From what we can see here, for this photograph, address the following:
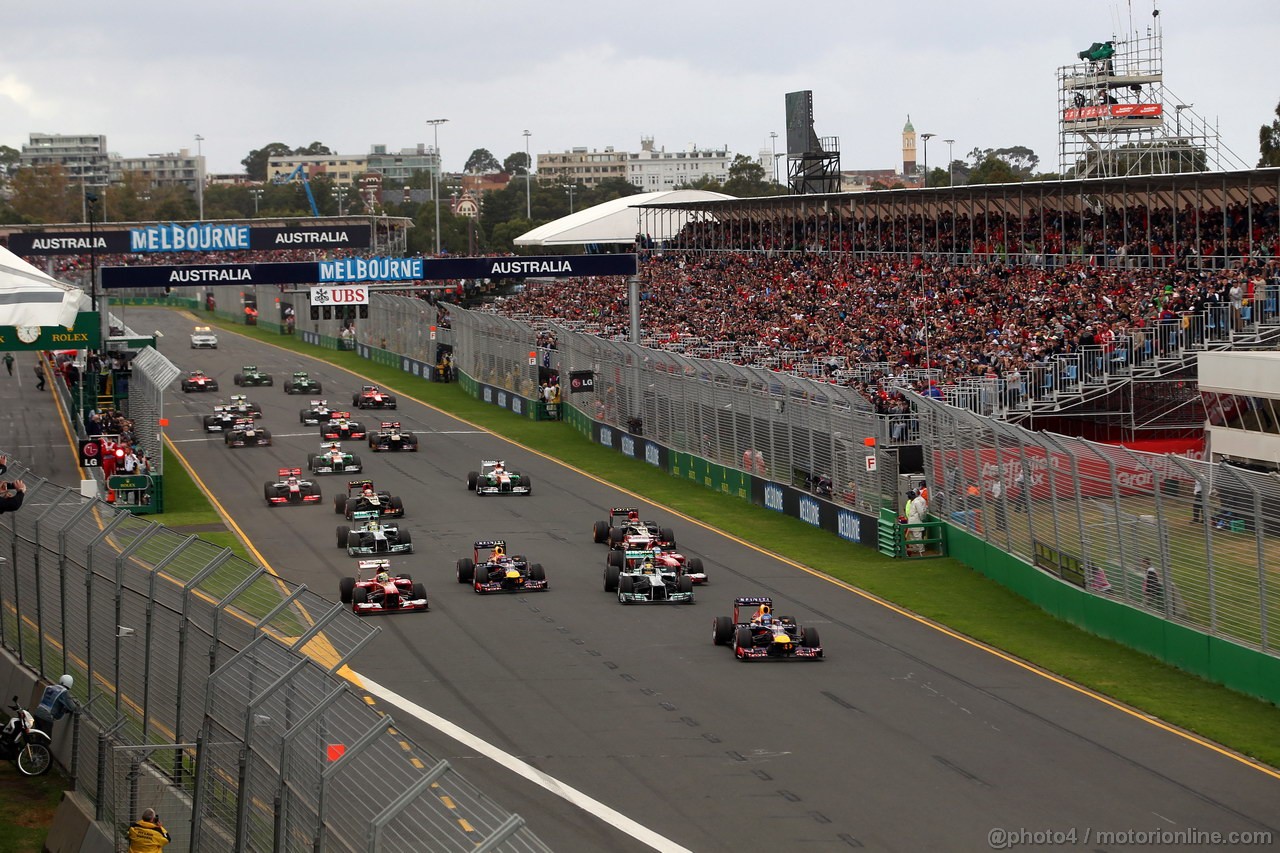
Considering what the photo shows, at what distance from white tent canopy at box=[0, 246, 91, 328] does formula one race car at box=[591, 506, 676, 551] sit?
11618mm

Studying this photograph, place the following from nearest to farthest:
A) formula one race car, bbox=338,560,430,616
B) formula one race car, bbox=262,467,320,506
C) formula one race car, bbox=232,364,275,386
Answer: formula one race car, bbox=338,560,430,616 → formula one race car, bbox=262,467,320,506 → formula one race car, bbox=232,364,275,386

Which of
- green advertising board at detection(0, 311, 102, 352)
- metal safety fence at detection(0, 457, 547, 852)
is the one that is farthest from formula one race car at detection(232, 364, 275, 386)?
metal safety fence at detection(0, 457, 547, 852)

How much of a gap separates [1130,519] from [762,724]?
23.4 ft

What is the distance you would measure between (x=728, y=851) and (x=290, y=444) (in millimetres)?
38838

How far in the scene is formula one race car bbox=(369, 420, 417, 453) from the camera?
49656 mm

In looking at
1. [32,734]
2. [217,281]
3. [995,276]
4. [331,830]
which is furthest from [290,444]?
[331,830]

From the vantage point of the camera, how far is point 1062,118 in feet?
215

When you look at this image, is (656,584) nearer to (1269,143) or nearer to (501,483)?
(501,483)

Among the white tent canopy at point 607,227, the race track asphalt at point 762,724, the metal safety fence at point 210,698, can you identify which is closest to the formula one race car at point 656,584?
the race track asphalt at point 762,724

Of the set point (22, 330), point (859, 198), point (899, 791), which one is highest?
point (859, 198)

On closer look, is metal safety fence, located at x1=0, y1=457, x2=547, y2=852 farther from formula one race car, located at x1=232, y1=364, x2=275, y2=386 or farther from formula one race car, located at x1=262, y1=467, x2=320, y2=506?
formula one race car, located at x1=232, y1=364, x2=275, y2=386

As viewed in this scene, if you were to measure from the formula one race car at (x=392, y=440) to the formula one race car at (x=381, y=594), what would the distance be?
2240 cm

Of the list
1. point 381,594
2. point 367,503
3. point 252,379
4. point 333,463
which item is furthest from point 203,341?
point 381,594

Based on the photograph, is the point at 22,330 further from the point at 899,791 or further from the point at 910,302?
the point at 910,302
